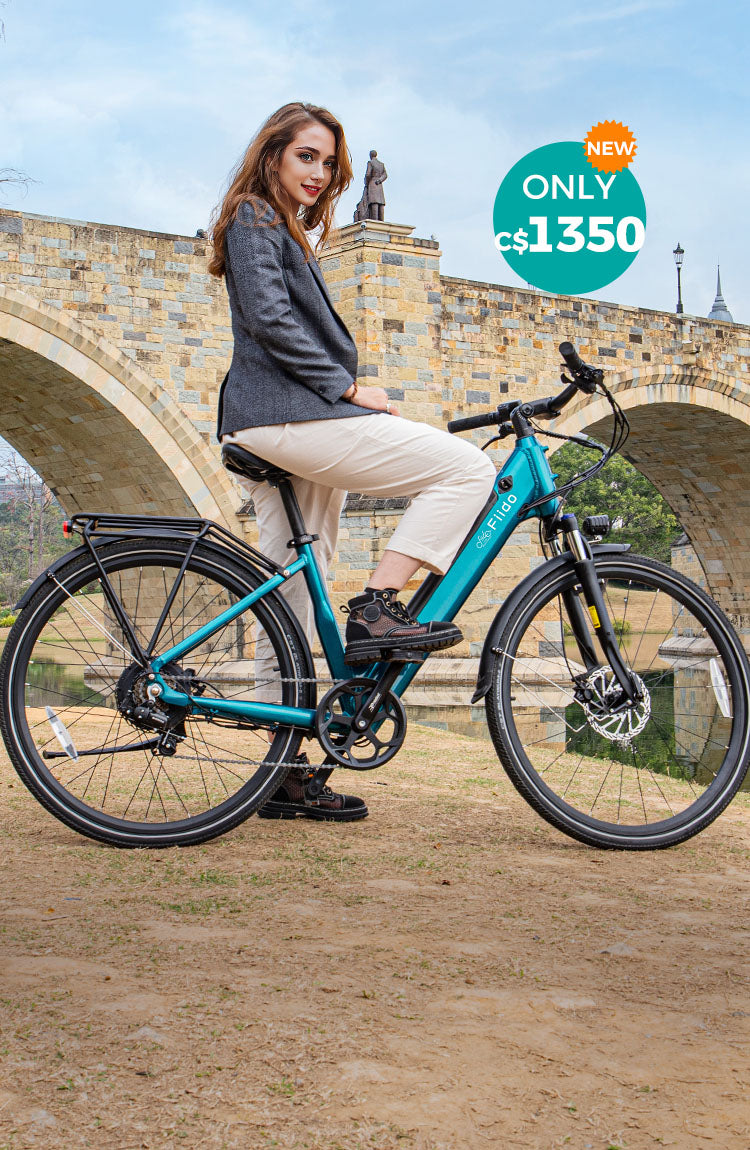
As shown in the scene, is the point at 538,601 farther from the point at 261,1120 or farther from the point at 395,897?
the point at 261,1120

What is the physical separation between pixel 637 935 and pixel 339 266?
11.4 meters

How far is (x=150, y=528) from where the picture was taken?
2.75 metres

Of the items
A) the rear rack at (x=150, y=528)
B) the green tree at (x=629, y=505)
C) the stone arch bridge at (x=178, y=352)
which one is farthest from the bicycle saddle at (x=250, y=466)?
the green tree at (x=629, y=505)

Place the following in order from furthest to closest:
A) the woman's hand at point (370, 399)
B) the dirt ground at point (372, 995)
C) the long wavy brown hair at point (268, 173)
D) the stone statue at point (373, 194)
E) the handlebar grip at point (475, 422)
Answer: the stone statue at point (373, 194), the handlebar grip at point (475, 422), the long wavy brown hair at point (268, 173), the woman's hand at point (370, 399), the dirt ground at point (372, 995)

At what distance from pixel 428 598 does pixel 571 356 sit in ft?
2.35

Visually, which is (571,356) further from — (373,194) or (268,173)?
(373,194)

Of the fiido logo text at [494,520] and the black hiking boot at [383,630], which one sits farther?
the fiido logo text at [494,520]

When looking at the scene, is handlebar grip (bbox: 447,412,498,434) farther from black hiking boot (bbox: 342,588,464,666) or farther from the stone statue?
the stone statue

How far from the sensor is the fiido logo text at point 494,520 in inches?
112

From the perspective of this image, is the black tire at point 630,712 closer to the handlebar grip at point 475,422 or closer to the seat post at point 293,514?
the handlebar grip at point 475,422

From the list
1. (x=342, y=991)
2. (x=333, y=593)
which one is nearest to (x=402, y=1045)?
(x=342, y=991)

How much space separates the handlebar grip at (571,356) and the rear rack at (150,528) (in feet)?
2.91

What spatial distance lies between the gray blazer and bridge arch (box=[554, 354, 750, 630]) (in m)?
13.4

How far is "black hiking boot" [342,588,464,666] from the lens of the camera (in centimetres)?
265
